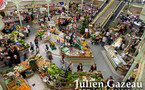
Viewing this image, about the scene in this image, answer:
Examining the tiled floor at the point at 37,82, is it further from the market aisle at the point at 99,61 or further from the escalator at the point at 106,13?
the escalator at the point at 106,13

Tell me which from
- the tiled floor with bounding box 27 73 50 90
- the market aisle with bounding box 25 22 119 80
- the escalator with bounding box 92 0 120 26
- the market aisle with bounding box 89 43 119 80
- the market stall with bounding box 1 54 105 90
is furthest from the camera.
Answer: the escalator with bounding box 92 0 120 26

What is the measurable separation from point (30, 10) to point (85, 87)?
744 inches

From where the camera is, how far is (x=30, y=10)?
22359 millimetres

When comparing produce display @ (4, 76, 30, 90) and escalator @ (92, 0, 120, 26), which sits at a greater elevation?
escalator @ (92, 0, 120, 26)

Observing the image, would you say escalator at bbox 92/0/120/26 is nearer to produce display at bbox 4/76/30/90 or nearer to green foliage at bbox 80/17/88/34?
green foliage at bbox 80/17/88/34

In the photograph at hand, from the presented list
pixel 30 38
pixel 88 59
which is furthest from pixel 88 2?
pixel 88 59

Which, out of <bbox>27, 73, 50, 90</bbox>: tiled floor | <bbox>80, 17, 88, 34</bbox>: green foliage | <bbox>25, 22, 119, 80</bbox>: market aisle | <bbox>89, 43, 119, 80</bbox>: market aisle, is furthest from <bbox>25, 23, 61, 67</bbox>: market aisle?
<bbox>80, 17, 88, 34</bbox>: green foliage

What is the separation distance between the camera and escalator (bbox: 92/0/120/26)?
19.9 m

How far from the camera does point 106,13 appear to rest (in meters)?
20.8

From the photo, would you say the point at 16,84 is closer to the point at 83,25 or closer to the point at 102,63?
the point at 102,63

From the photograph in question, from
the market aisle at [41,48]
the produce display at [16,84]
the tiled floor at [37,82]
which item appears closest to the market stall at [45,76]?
the produce display at [16,84]

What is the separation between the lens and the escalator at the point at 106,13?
1995 centimetres

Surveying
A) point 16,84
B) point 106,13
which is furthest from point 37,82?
point 106,13

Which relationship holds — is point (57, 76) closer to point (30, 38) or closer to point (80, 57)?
point (80, 57)
